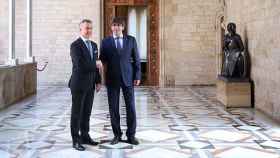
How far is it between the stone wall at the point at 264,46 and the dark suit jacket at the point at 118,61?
9.12 ft

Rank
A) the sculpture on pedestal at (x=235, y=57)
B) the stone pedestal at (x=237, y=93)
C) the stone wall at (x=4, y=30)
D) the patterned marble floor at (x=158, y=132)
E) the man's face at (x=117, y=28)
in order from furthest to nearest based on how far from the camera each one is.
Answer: the stone wall at (x=4, y=30)
the sculpture on pedestal at (x=235, y=57)
the stone pedestal at (x=237, y=93)
the man's face at (x=117, y=28)
the patterned marble floor at (x=158, y=132)

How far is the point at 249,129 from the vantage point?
5.50 meters

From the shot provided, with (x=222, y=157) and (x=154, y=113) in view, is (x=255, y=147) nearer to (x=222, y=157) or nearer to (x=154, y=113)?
(x=222, y=157)

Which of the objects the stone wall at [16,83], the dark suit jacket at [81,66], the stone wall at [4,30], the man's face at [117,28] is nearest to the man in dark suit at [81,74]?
the dark suit jacket at [81,66]

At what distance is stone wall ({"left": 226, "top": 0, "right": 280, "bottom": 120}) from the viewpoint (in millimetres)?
6391

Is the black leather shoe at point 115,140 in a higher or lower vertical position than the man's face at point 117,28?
lower

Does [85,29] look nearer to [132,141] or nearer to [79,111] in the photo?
[79,111]

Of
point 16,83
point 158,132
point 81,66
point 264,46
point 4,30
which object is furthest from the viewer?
point 4,30

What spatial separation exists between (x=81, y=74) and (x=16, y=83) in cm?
494

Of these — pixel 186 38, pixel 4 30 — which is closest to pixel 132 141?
pixel 186 38

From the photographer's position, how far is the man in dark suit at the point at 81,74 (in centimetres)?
425

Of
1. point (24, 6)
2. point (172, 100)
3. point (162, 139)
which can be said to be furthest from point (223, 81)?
point (24, 6)

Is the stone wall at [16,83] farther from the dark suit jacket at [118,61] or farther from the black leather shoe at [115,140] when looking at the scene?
the dark suit jacket at [118,61]

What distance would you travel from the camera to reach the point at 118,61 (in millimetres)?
4461
